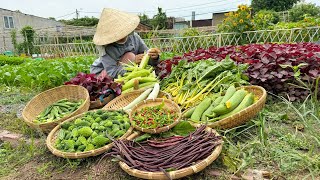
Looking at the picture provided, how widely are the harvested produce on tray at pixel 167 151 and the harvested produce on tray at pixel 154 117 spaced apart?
6.9 inches

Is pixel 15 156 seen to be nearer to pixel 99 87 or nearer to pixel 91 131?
pixel 91 131

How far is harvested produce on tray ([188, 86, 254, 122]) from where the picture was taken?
262 centimetres

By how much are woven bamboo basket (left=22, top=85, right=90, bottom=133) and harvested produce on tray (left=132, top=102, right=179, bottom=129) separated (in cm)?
80

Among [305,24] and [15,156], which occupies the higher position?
[305,24]

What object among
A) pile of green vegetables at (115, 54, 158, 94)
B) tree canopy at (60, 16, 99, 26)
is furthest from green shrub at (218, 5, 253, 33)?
tree canopy at (60, 16, 99, 26)

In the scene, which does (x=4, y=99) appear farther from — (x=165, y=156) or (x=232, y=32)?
(x=232, y=32)

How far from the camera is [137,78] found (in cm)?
374

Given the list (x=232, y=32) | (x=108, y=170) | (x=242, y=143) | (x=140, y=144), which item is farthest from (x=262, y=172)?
(x=232, y=32)

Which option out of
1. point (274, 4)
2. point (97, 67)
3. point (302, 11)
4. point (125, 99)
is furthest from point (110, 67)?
point (274, 4)

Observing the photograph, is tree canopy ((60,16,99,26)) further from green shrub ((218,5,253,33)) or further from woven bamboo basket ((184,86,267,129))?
woven bamboo basket ((184,86,267,129))

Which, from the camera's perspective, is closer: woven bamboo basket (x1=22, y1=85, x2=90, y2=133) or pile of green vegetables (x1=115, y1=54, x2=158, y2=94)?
woven bamboo basket (x1=22, y1=85, x2=90, y2=133)

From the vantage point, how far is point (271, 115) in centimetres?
290

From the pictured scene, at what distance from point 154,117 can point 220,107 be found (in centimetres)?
63

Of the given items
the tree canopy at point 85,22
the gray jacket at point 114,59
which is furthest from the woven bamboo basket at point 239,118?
the tree canopy at point 85,22
